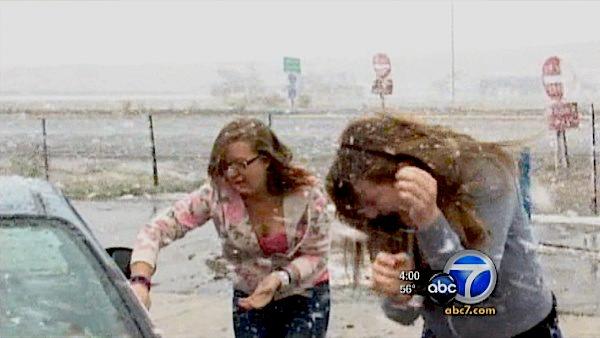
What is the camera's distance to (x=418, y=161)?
2598mm

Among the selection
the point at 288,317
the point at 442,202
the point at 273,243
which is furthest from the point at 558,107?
the point at 442,202

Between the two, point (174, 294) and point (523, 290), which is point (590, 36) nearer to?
point (174, 294)

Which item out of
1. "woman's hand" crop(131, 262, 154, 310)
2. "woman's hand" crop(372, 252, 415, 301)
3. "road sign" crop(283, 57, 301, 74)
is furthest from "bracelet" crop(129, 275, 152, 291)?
"road sign" crop(283, 57, 301, 74)

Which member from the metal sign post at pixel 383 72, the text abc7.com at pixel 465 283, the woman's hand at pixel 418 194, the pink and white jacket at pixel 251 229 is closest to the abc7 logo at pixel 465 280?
the text abc7.com at pixel 465 283

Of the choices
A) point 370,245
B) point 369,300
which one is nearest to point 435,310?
point 370,245

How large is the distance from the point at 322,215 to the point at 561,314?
118 inches

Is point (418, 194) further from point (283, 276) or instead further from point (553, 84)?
point (553, 84)

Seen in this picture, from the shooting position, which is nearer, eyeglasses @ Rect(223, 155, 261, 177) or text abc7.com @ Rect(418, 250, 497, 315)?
text abc7.com @ Rect(418, 250, 497, 315)

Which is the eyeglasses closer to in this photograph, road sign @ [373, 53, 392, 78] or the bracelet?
the bracelet

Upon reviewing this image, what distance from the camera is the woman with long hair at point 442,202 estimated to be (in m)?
2.60

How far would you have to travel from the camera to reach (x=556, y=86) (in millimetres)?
11750

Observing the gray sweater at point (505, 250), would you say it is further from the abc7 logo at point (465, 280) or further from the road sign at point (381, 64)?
the road sign at point (381, 64)

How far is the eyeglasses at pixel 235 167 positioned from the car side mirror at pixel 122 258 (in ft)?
1.12

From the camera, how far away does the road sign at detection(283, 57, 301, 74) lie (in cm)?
1043
